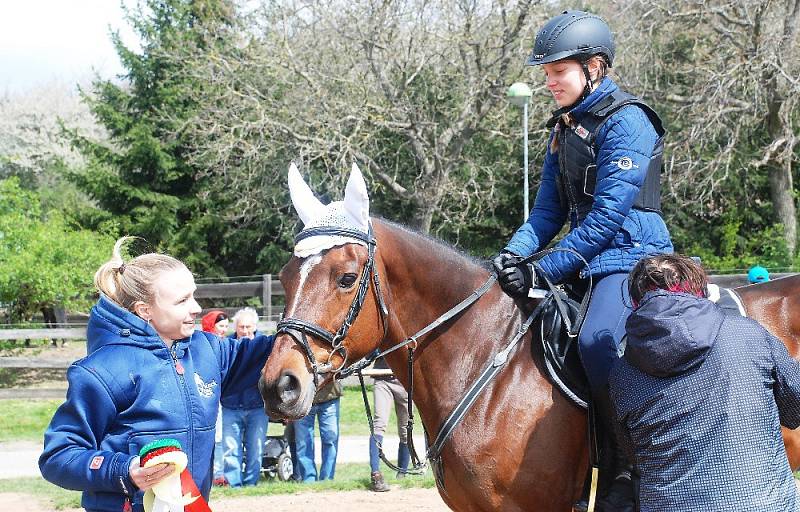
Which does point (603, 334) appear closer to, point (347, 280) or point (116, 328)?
point (347, 280)

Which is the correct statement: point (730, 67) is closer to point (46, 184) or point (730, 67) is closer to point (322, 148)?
point (322, 148)

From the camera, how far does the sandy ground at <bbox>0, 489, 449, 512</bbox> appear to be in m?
7.17

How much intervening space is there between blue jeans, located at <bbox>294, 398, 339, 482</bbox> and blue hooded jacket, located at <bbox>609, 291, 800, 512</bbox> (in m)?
5.88

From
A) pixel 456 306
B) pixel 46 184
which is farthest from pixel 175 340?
pixel 46 184

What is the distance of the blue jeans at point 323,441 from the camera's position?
866 centimetres

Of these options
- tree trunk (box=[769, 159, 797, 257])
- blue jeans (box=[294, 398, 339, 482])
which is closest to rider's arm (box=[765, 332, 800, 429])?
blue jeans (box=[294, 398, 339, 482])

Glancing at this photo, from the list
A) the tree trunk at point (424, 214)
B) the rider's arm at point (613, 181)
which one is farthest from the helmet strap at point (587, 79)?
the tree trunk at point (424, 214)

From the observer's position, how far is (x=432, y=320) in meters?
3.71

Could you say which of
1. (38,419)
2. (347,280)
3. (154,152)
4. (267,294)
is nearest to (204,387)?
(347,280)

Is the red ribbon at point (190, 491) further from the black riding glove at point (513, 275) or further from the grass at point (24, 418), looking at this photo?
the grass at point (24, 418)

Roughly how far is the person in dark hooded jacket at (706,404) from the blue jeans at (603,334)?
0.29 meters

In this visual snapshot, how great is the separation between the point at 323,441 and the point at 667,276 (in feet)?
20.6

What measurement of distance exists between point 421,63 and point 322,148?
288cm

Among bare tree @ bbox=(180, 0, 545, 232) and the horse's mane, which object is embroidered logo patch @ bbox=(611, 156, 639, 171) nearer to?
the horse's mane
